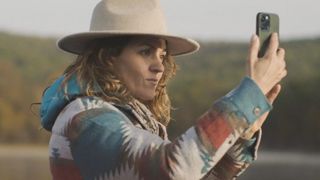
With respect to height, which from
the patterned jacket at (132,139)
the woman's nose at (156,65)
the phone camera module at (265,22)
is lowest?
the patterned jacket at (132,139)

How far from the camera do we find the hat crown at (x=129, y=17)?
1.60 meters

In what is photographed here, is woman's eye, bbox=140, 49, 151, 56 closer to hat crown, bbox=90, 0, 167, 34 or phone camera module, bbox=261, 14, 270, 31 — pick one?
hat crown, bbox=90, 0, 167, 34

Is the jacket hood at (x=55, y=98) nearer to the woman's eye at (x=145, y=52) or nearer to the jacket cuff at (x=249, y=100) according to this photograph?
the woman's eye at (x=145, y=52)

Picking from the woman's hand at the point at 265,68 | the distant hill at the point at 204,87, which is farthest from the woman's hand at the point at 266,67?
the distant hill at the point at 204,87

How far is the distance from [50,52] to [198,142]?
48350 mm

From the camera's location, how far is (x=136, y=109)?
1.56 metres

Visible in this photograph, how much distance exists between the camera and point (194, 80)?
1784 inches

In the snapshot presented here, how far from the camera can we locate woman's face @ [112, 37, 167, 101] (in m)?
1.57

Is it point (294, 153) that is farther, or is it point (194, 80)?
point (194, 80)

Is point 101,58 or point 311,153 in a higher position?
point 101,58

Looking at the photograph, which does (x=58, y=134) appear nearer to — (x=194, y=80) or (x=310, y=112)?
(x=310, y=112)

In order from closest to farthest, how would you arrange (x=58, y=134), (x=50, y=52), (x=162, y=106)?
(x=58, y=134) → (x=162, y=106) → (x=50, y=52)

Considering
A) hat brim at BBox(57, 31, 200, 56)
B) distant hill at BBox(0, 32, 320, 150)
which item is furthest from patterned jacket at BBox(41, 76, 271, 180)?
distant hill at BBox(0, 32, 320, 150)

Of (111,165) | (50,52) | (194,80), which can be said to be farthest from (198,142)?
(50,52)
